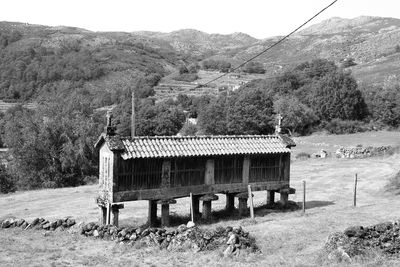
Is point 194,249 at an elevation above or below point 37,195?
above

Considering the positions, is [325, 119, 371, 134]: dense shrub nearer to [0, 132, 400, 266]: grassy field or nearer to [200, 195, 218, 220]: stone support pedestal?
[0, 132, 400, 266]: grassy field

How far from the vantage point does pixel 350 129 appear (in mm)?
81812

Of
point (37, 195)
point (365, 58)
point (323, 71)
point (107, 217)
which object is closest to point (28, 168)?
point (37, 195)

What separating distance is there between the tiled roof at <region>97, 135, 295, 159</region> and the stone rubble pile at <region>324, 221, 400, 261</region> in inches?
346

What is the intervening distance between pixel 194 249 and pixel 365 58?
Result: 7611 inches

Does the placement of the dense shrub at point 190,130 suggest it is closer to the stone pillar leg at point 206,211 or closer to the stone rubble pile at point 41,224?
the stone pillar leg at point 206,211

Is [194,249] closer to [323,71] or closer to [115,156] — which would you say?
[115,156]

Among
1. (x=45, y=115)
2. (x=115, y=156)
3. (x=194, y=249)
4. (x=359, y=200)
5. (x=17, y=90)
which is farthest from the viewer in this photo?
(x=17, y=90)

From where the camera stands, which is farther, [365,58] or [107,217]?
[365,58]

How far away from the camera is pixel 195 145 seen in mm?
22500

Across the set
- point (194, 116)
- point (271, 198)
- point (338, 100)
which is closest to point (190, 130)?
point (194, 116)

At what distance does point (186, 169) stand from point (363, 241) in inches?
381

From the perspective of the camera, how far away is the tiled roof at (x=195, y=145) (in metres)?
20.6

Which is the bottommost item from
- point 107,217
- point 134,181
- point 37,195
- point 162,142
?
point 37,195
